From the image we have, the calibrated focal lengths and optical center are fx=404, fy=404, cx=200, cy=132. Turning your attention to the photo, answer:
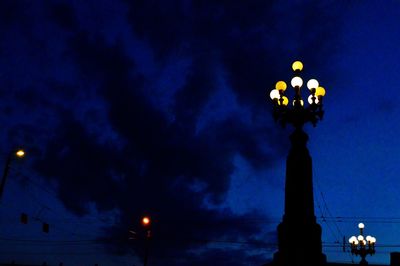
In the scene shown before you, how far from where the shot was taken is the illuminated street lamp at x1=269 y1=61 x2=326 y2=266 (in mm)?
10539

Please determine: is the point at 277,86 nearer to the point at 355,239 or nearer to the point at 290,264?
the point at 290,264

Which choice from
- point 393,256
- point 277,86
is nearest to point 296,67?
point 277,86

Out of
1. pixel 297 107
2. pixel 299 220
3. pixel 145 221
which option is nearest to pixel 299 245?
pixel 299 220

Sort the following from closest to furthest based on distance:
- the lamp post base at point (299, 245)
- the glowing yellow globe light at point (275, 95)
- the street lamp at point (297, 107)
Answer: the lamp post base at point (299, 245) → the street lamp at point (297, 107) → the glowing yellow globe light at point (275, 95)

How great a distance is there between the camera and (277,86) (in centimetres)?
1453

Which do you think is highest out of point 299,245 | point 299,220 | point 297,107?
point 297,107

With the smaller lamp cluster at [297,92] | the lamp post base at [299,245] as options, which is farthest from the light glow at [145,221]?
the lamp post base at [299,245]

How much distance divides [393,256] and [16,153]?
1169 inches

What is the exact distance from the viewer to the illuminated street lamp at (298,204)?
1054 centimetres

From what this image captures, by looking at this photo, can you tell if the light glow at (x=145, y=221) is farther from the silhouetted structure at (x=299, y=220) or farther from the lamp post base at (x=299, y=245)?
the lamp post base at (x=299, y=245)

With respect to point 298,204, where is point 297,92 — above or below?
above

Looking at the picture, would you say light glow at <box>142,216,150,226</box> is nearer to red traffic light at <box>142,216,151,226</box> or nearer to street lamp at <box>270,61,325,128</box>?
red traffic light at <box>142,216,151,226</box>

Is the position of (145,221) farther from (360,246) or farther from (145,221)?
(360,246)

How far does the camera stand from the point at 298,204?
1145 centimetres
